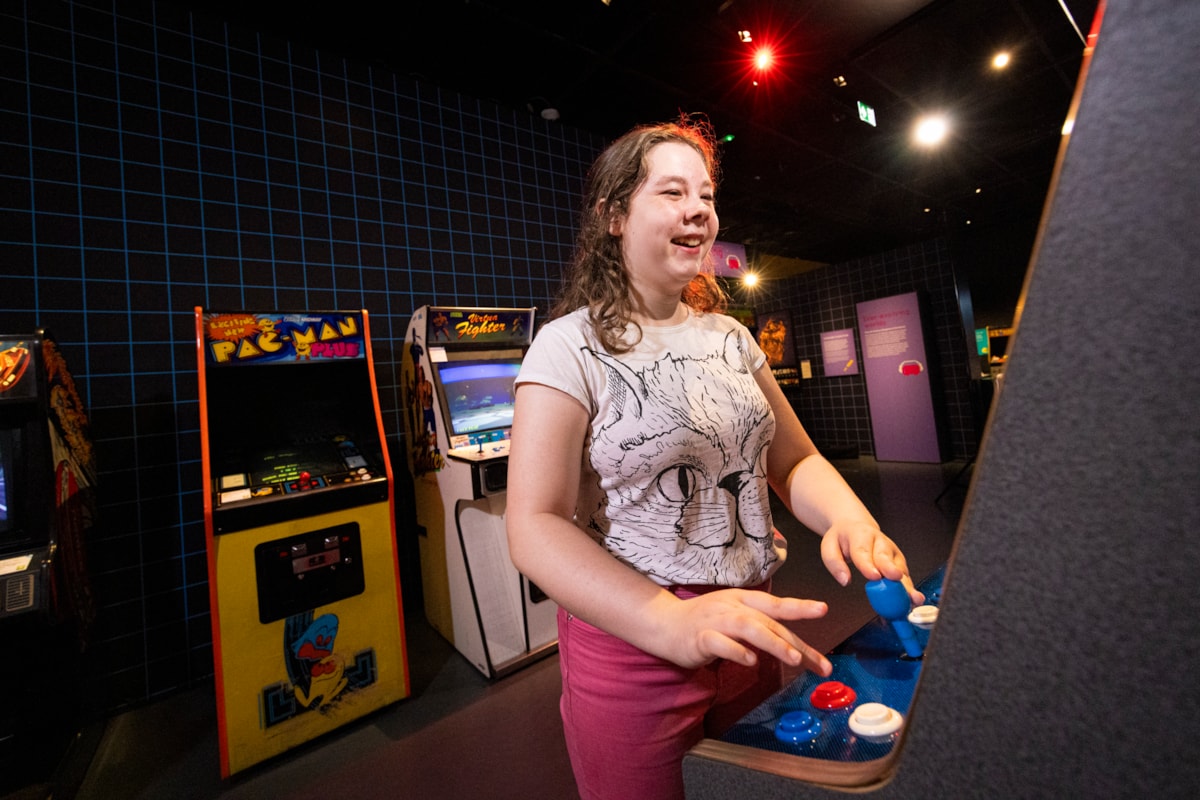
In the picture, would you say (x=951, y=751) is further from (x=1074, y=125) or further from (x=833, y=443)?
(x=833, y=443)

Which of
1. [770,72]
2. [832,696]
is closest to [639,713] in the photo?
[832,696]

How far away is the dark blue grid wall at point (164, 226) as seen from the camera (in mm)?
2256

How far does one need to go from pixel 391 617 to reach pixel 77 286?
78.7 inches

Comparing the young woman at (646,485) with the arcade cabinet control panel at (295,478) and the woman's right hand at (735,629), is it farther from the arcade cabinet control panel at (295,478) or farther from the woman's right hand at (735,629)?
the arcade cabinet control panel at (295,478)

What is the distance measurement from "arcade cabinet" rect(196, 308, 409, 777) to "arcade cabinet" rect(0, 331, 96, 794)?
395 millimetres

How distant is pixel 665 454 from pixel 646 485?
6 centimetres

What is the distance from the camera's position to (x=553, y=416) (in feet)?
Result: 2.46

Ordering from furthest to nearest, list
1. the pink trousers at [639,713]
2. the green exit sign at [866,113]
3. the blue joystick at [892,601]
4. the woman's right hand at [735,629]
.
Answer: the green exit sign at [866,113] → the pink trousers at [639,713] → the blue joystick at [892,601] → the woman's right hand at [735,629]

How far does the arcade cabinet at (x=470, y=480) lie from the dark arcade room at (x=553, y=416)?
0.08 feet

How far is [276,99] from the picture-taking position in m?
2.81

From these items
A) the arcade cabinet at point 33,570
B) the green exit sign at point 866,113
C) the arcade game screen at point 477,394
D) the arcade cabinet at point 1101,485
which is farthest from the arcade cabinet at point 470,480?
the green exit sign at point 866,113

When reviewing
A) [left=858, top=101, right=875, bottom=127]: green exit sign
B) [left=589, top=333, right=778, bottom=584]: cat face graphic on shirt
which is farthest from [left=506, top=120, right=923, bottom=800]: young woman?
[left=858, top=101, right=875, bottom=127]: green exit sign

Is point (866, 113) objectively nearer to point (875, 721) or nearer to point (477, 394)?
point (477, 394)

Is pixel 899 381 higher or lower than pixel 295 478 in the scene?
higher
